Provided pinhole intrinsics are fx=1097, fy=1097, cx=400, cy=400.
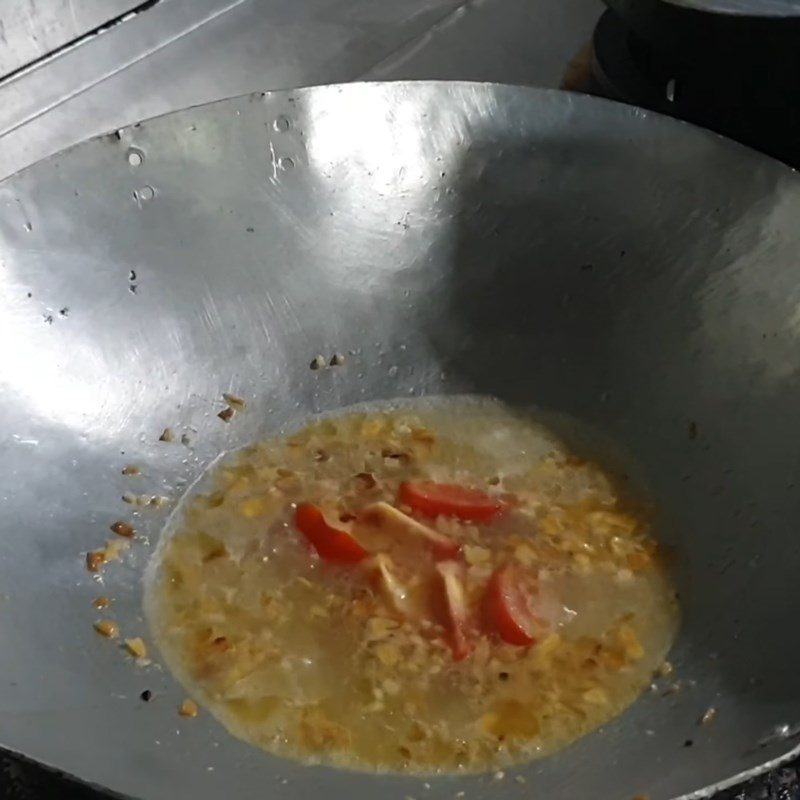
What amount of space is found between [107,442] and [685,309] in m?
0.47

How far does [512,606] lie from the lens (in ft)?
2.52

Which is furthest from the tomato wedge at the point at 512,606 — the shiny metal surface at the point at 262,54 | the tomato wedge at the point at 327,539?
the shiny metal surface at the point at 262,54

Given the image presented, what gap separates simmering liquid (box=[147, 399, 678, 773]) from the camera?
705 millimetres

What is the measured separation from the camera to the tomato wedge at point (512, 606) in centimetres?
75

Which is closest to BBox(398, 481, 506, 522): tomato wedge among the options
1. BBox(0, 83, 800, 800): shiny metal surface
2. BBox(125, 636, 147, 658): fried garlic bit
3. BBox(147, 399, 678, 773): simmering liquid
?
A: BBox(147, 399, 678, 773): simmering liquid

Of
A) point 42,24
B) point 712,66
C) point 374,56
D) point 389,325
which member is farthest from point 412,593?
point 374,56

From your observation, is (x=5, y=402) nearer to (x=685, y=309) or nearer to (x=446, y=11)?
(x=685, y=309)

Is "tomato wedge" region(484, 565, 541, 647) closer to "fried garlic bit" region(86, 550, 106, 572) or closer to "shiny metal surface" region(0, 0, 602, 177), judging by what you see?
"fried garlic bit" region(86, 550, 106, 572)

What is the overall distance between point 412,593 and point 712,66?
49 centimetres

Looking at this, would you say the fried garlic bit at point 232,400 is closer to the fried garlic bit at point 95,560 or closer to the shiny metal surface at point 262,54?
the fried garlic bit at point 95,560

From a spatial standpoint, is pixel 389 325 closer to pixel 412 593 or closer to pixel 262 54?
pixel 412 593

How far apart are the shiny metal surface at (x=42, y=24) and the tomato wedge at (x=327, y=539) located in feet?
1.69

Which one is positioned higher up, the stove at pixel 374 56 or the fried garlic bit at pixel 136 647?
the stove at pixel 374 56

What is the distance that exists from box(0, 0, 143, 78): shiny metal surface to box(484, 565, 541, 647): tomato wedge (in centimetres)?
65
